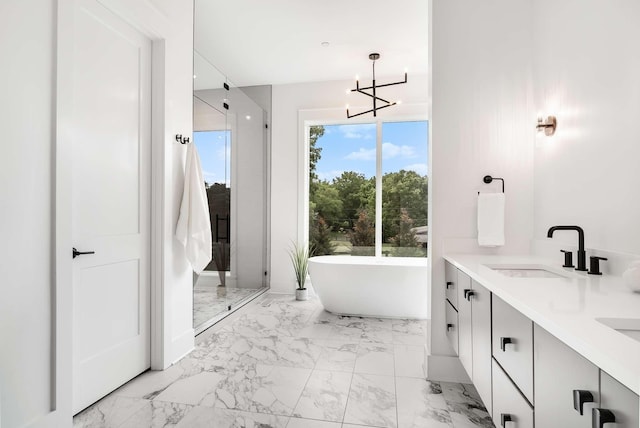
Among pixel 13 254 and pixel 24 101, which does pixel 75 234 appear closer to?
pixel 13 254

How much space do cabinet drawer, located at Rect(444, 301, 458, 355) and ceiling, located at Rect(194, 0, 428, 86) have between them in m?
2.39

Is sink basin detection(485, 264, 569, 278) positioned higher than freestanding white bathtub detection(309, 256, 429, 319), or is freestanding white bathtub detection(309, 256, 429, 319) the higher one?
sink basin detection(485, 264, 569, 278)

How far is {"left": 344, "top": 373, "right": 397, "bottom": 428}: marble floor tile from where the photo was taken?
178 cm

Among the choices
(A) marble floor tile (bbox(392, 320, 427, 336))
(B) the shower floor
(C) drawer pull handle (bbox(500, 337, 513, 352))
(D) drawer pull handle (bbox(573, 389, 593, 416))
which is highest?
(D) drawer pull handle (bbox(573, 389, 593, 416))

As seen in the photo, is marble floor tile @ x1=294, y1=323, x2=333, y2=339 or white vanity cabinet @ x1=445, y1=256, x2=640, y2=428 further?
marble floor tile @ x1=294, y1=323, x2=333, y2=339

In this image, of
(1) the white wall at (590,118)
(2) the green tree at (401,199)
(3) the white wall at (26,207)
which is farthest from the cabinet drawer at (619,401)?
(2) the green tree at (401,199)

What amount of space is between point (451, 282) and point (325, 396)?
1.00 m

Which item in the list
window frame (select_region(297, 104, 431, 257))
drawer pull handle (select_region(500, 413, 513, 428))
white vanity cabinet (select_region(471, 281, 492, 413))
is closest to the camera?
drawer pull handle (select_region(500, 413, 513, 428))

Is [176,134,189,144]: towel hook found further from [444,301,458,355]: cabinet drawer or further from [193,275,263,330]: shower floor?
[444,301,458,355]: cabinet drawer

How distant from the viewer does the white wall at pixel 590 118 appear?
143 cm

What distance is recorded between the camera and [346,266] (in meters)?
3.57

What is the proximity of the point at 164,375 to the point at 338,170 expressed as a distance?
10.5ft

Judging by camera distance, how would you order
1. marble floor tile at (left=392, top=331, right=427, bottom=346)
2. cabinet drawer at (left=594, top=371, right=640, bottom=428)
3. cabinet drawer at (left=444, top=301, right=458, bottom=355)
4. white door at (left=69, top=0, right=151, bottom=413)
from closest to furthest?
1. cabinet drawer at (left=594, top=371, right=640, bottom=428)
2. white door at (left=69, top=0, right=151, bottom=413)
3. cabinet drawer at (left=444, top=301, right=458, bottom=355)
4. marble floor tile at (left=392, top=331, right=427, bottom=346)

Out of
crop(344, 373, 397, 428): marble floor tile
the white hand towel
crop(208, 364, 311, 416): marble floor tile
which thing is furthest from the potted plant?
the white hand towel
